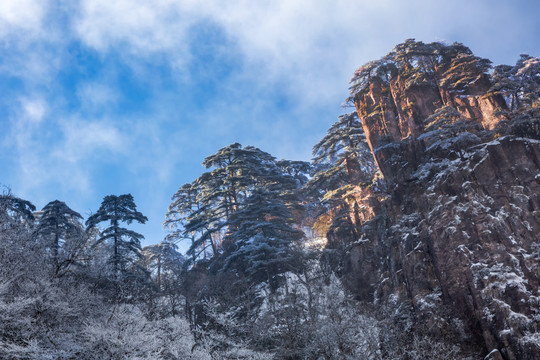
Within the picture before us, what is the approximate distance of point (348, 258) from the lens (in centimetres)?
2961

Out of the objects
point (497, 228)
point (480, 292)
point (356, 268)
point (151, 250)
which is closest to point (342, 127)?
point (356, 268)

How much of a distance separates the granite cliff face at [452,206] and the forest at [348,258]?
0.11m

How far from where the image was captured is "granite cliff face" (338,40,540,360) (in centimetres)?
1856

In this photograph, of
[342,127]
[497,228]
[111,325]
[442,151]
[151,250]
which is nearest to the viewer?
[111,325]

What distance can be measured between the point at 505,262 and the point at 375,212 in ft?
36.4

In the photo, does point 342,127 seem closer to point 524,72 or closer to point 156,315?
point 524,72

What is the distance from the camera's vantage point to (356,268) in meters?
28.5

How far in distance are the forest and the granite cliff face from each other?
11 cm

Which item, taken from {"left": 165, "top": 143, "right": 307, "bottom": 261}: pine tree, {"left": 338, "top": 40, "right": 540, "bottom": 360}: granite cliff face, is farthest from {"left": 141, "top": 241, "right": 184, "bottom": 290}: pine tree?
{"left": 338, "top": 40, "right": 540, "bottom": 360}: granite cliff face

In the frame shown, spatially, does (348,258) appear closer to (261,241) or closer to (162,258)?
(261,241)

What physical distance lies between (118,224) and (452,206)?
30.4 m

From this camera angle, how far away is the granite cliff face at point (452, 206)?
1856 cm

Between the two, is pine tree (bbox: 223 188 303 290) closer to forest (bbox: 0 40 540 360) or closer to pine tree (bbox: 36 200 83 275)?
forest (bbox: 0 40 540 360)

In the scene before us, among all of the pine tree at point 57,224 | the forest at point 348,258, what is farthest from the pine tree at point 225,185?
the pine tree at point 57,224
